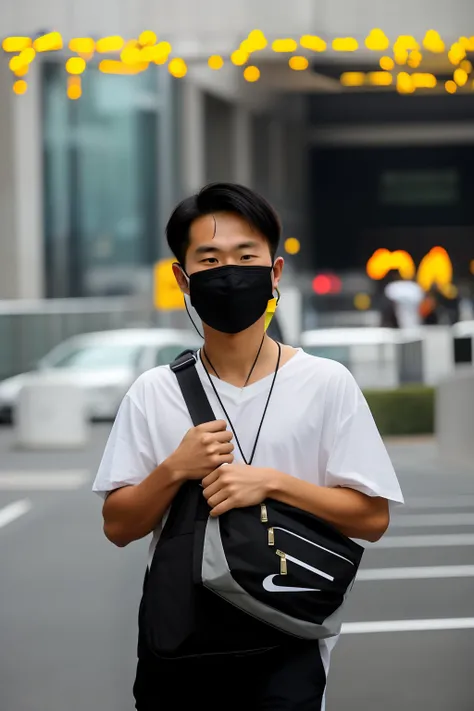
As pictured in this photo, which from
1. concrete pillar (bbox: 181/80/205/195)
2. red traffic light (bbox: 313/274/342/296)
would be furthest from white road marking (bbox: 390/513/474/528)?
red traffic light (bbox: 313/274/342/296)

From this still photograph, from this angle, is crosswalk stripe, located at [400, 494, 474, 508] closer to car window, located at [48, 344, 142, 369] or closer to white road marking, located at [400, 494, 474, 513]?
white road marking, located at [400, 494, 474, 513]

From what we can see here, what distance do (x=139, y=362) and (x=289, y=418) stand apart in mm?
14402

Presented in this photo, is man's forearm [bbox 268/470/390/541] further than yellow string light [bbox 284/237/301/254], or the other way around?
yellow string light [bbox 284/237/301/254]

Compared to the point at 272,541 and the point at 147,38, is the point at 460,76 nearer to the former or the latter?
the point at 147,38

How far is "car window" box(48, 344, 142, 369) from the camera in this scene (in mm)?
17188

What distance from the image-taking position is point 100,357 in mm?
17469

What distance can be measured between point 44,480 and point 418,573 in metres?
5.36

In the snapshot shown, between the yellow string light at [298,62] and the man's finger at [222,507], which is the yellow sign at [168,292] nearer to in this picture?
the yellow string light at [298,62]

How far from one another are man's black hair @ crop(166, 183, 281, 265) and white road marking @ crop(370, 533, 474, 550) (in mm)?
5492

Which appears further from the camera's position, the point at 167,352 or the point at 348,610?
the point at 167,352

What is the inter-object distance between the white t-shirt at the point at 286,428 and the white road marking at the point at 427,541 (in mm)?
5415

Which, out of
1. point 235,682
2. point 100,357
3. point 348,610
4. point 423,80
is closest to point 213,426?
point 235,682

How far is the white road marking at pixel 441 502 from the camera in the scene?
9056 millimetres

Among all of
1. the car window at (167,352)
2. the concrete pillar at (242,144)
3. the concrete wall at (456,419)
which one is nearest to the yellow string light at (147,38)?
the concrete wall at (456,419)
